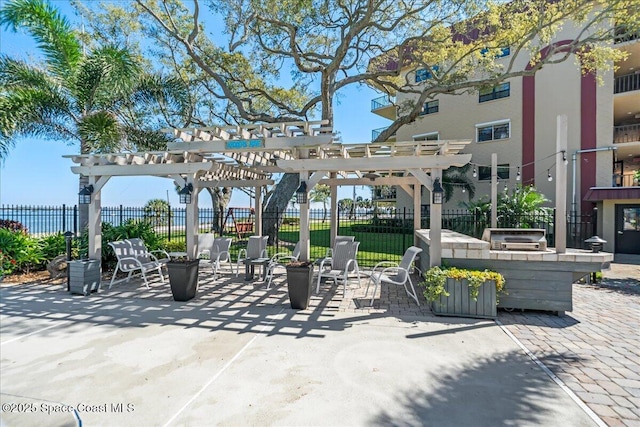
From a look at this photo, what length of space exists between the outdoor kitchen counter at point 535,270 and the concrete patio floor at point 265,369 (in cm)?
97

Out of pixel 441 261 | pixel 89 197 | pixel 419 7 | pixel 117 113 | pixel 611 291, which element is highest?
pixel 419 7

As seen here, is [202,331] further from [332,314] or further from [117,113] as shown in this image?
[117,113]

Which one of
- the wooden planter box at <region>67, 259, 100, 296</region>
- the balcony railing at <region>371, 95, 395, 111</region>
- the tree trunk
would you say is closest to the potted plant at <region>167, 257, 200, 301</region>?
the wooden planter box at <region>67, 259, 100, 296</region>

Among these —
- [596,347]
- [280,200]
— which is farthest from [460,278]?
[280,200]

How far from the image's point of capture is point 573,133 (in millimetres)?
15398

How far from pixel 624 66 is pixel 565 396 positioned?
64.3 ft

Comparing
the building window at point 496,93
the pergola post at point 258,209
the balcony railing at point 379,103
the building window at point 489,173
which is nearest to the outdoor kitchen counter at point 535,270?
the pergola post at point 258,209

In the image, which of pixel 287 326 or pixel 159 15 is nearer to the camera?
pixel 287 326

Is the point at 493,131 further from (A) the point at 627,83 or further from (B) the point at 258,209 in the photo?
(B) the point at 258,209

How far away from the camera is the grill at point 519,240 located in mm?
5508

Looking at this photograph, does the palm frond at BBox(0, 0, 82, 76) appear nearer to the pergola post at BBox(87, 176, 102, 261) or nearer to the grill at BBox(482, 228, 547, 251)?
the pergola post at BBox(87, 176, 102, 261)

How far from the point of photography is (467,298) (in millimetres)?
5105

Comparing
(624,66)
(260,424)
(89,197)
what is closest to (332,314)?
(260,424)

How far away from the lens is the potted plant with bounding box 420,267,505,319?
505 cm
